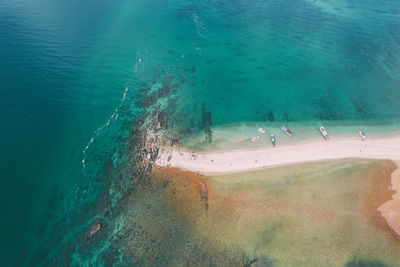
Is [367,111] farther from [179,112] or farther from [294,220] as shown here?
[179,112]

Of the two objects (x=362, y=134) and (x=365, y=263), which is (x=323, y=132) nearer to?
(x=362, y=134)

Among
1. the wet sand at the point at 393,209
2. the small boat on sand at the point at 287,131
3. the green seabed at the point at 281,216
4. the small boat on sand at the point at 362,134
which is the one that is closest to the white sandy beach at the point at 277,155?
the small boat on sand at the point at 362,134

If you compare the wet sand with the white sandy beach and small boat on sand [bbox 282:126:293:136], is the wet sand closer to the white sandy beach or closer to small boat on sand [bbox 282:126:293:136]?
the white sandy beach

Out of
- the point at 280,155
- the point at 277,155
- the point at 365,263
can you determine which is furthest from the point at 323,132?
the point at 365,263

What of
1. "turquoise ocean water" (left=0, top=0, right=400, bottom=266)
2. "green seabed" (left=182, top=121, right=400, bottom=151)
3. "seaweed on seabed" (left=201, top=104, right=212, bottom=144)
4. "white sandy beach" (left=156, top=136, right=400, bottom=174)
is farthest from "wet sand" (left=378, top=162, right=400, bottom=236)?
"seaweed on seabed" (left=201, top=104, right=212, bottom=144)

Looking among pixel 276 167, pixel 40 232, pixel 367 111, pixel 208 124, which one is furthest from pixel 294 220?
pixel 40 232

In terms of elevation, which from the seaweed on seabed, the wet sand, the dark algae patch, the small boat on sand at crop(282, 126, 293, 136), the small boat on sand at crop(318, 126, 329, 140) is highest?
the seaweed on seabed
